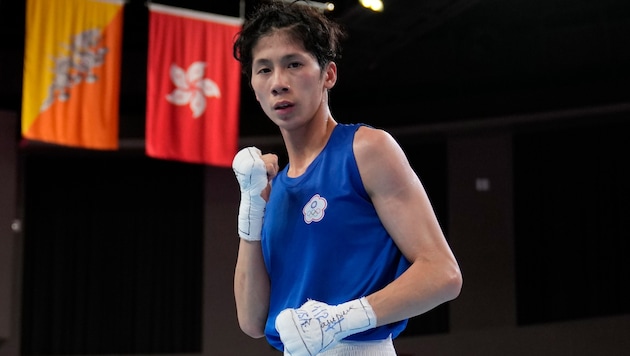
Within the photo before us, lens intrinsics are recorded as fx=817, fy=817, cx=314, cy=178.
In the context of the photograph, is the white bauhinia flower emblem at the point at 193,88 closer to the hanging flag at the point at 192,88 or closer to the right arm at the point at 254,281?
the hanging flag at the point at 192,88

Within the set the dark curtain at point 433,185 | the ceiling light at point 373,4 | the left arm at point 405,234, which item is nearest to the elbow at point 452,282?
the left arm at point 405,234

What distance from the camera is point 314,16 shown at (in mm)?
2082

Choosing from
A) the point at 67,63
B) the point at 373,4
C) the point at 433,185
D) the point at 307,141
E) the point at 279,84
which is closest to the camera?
the point at 279,84

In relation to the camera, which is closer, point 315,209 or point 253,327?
point 315,209

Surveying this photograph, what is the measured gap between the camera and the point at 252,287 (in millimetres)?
2141

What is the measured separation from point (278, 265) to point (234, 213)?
8.54 meters

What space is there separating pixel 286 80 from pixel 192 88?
5.22 meters

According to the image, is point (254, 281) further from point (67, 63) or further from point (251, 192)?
point (67, 63)

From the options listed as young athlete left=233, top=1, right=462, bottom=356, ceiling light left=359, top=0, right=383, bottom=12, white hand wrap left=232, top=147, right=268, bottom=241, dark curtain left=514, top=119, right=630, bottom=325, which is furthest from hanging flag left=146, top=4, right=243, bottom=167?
white hand wrap left=232, top=147, right=268, bottom=241

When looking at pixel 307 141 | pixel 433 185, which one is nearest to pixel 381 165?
pixel 307 141

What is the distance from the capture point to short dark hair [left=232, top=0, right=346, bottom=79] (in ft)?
6.65

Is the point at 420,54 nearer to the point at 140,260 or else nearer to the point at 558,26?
the point at 558,26

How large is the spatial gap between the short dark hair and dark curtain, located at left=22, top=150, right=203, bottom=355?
27.4 feet

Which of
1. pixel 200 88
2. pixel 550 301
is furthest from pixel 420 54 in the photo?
pixel 200 88
